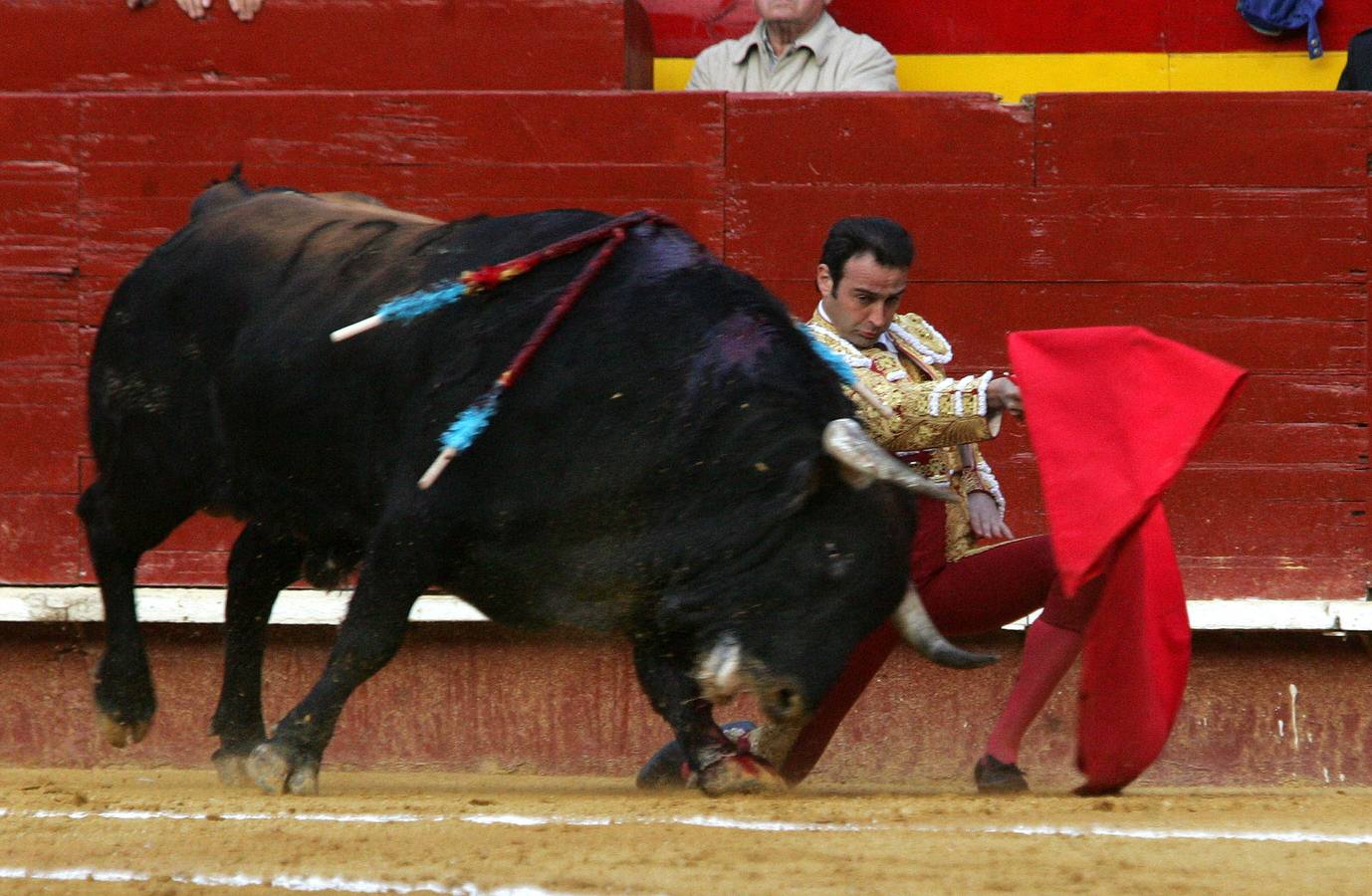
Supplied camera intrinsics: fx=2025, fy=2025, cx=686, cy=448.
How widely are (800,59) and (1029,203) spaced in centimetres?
81

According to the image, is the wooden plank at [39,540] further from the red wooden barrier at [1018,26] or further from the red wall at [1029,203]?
the red wooden barrier at [1018,26]

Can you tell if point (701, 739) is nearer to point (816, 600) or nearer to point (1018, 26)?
point (816, 600)

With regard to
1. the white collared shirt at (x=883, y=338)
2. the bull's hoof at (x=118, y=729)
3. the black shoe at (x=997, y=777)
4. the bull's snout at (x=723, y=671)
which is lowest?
the bull's hoof at (x=118, y=729)

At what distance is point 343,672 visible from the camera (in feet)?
12.7

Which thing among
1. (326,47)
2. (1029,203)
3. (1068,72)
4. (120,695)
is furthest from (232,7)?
(1068,72)

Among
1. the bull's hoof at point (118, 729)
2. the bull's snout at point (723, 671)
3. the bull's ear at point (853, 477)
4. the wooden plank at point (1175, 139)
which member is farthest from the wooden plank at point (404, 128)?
the bull's snout at point (723, 671)

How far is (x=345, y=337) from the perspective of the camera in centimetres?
405

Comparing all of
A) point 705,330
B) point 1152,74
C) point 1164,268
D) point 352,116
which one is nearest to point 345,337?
point 705,330

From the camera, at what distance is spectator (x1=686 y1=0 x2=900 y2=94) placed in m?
5.86

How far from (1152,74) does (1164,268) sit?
0.92 meters

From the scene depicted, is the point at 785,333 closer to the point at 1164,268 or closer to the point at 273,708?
the point at 1164,268

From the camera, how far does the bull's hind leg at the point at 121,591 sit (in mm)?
4633

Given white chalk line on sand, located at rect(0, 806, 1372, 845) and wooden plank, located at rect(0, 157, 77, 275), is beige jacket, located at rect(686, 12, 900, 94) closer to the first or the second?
wooden plank, located at rect(0, 157, 77, 275)

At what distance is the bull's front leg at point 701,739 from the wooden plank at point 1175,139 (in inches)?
85.9
